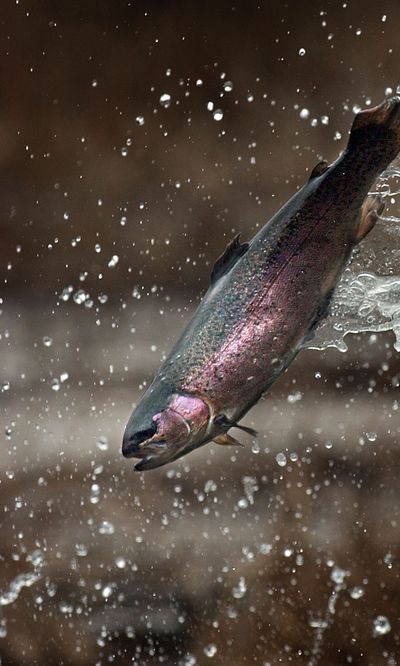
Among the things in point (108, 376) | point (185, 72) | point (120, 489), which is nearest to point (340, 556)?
point (120, 489)

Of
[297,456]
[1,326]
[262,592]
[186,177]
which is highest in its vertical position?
[186,177]

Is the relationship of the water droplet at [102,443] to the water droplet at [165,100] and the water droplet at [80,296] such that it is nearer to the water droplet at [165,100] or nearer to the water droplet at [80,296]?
the water droplet at [80,296]

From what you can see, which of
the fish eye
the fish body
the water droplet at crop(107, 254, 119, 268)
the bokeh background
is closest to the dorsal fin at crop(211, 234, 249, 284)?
the fish body

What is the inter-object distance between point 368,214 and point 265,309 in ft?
0.29

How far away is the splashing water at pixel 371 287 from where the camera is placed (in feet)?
2.67

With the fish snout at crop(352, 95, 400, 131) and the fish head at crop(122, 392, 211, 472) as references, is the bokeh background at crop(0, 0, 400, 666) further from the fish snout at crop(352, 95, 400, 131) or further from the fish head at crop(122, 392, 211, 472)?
the fish head at crop(122, 392, 211, 472)

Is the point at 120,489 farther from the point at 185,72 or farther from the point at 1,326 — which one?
the point at 185,72

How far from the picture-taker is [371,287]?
863mm

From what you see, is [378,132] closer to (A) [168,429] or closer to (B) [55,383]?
(A) [168,429]

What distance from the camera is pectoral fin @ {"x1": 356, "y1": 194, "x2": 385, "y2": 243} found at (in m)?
0.56

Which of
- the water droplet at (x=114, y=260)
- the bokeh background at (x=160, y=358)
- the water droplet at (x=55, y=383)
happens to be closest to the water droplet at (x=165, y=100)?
the bokeh background at (x=160, y=358)

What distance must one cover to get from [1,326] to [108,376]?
0.62 ft

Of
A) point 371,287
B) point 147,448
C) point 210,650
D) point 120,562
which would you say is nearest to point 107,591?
point 120,562

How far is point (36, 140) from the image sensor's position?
137 cm
